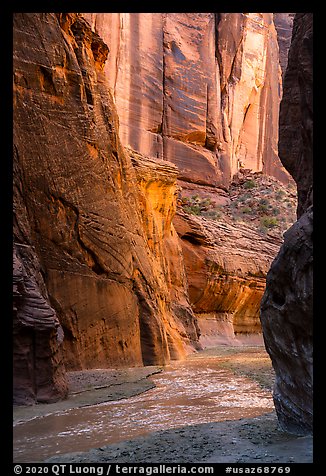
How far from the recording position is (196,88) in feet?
129

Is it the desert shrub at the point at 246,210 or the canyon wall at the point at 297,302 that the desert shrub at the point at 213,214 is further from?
the canyon wall at the point at 297,302

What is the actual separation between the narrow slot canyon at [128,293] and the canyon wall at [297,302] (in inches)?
0.8

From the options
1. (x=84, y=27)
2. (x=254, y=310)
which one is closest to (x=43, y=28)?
(x=84, y=27)

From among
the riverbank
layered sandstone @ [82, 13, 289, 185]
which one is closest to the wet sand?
the riverbank

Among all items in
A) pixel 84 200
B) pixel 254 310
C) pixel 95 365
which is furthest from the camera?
pixel 254 310

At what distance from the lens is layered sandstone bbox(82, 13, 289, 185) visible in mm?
33906

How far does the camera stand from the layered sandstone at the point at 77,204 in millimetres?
10734

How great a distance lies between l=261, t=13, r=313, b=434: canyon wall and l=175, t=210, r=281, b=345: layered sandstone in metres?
19.4

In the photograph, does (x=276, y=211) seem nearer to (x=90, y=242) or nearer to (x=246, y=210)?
(x=246, y=210)

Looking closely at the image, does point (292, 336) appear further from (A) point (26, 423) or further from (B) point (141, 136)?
(B) point (141, 136)

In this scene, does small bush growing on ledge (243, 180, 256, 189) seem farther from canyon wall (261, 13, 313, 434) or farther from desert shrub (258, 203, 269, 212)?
canyon wall (261, 13, 313, 434)

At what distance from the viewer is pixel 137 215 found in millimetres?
15062
